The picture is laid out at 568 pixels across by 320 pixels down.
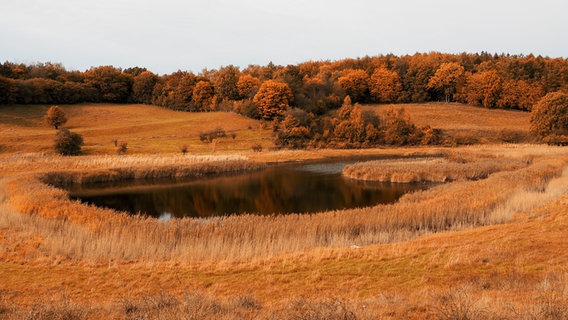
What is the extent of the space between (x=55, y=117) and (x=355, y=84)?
57011 millimetres

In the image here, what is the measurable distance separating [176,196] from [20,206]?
1154 centimetres

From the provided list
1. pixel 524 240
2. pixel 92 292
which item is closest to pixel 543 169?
pixel 524 240

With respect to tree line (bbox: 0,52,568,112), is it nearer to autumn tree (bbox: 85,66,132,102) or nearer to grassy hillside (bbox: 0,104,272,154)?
autumn tree (bbox: 85,66,132,102)

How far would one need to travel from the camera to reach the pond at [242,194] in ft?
→ 85.1

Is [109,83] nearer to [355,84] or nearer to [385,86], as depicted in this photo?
[355,84]

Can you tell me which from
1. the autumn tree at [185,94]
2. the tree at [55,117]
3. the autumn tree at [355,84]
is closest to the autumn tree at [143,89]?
the autumn tree at [185,94]

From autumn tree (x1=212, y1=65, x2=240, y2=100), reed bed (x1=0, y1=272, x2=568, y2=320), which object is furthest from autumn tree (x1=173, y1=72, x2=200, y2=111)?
reed bed (x1=0, y1=272, x2=568, y2=320)

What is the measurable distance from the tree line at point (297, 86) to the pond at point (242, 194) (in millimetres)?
36139

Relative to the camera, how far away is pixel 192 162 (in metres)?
43.4

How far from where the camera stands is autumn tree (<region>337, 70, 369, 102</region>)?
88688 millimetres

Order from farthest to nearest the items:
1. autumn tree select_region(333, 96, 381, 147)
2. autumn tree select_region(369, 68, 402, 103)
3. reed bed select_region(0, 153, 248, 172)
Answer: autumn tree select_region(369, 68, 402, 103), autumn tree select_region(333, 96, 381, 147), reed bed select_region(0, 153, 248, 172)

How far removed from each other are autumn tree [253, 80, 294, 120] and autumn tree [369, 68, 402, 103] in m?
25.3

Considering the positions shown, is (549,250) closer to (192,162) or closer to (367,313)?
→ (367,313)

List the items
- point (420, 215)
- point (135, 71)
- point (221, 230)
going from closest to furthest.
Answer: point (221, 230)
point (420, 215)
point (135, 71)
